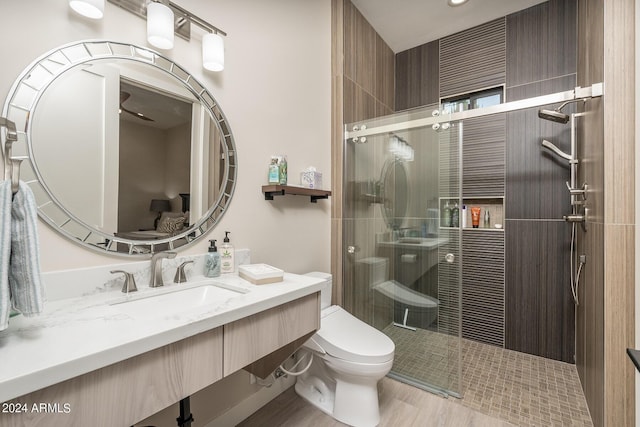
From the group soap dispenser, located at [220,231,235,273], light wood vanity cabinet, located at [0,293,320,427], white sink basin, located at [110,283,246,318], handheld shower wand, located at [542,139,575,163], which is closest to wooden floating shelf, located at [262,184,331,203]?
soap dispenser, located at [220,231,235,273]

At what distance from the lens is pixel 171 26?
1229 millimetres

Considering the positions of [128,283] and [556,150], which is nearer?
[128,283]

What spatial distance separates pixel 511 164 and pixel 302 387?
2.39m

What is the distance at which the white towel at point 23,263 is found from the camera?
69 cm

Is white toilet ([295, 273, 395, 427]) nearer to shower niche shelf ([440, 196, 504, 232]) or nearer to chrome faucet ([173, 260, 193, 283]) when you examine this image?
chrome faucet ([173, 260, 193, 283])

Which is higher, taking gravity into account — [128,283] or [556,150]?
[556,150]

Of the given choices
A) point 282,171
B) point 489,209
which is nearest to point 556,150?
point 489,209

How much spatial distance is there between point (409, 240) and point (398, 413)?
41.7 inches

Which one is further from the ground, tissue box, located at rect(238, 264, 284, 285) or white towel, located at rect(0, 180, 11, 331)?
white towel, located at rect(0, 180, 11, 331)

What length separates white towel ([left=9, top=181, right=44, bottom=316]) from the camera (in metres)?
0.69

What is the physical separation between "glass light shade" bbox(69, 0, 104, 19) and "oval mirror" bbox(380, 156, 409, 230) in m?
1.72

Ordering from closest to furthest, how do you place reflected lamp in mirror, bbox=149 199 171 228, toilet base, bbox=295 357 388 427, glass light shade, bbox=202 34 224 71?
reflected lamp in mirror, bbox=149 199 171 228, glass light shade, bbox=202 34 224 71, toilet base, bbox=295 357 388 427

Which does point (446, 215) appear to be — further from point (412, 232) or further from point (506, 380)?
point (506, 380)

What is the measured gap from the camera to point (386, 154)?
82.9 inches
